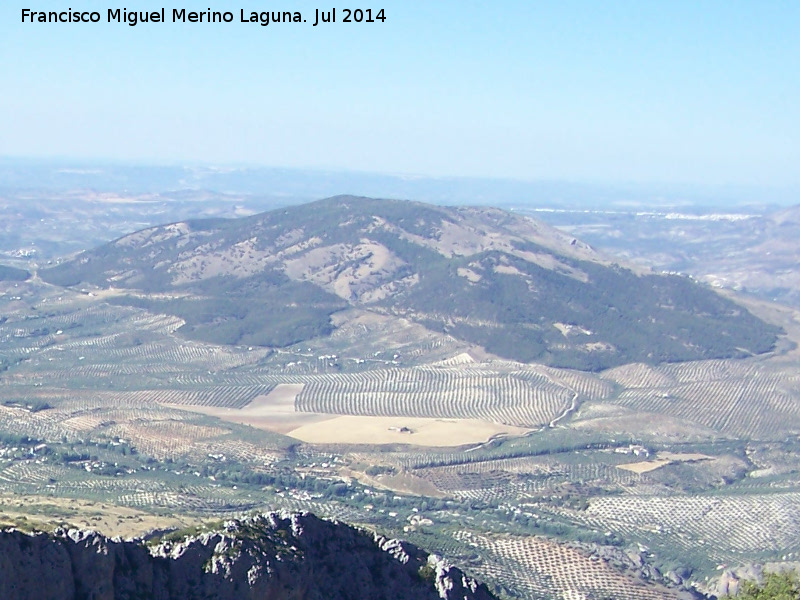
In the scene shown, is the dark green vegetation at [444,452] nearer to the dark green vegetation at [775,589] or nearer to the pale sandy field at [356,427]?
the pale sandy field at [356,427]

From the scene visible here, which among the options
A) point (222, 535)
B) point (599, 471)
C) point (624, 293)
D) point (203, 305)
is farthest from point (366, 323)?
point (222, 535)

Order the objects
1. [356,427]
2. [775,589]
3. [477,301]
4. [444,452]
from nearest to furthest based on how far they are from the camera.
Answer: [775,589], [444,452], [356,427], [477,301]

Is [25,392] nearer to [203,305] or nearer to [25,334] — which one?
[25,334]

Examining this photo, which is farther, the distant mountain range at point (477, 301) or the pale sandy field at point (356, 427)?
the distant mountain range at point (477, 301)

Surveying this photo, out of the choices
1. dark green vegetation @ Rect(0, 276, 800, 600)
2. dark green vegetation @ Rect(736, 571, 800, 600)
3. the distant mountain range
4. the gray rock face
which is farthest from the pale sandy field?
the gray rock face

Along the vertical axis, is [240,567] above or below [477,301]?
above

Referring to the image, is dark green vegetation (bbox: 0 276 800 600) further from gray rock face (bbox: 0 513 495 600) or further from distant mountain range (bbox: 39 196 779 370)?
distant mountain range (bbox: 39 196 779 370)

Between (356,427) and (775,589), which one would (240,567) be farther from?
(356,427)

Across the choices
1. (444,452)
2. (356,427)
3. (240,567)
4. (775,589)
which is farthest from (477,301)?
(240,567)

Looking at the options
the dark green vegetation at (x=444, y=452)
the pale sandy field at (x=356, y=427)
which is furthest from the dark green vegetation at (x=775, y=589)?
the pale sandy field at (x=356, y=427)

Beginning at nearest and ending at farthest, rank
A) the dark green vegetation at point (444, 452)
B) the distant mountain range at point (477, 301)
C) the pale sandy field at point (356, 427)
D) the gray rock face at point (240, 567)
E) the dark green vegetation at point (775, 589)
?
1. the gray rock face at point (240, 567)
2. the dark green vegetation at point (775, 589)
3. the dark green vegetation at point (444, 452)
4. the pale sandy field at point (356, 427)
5. the distant mountain range at point (477, 301)
